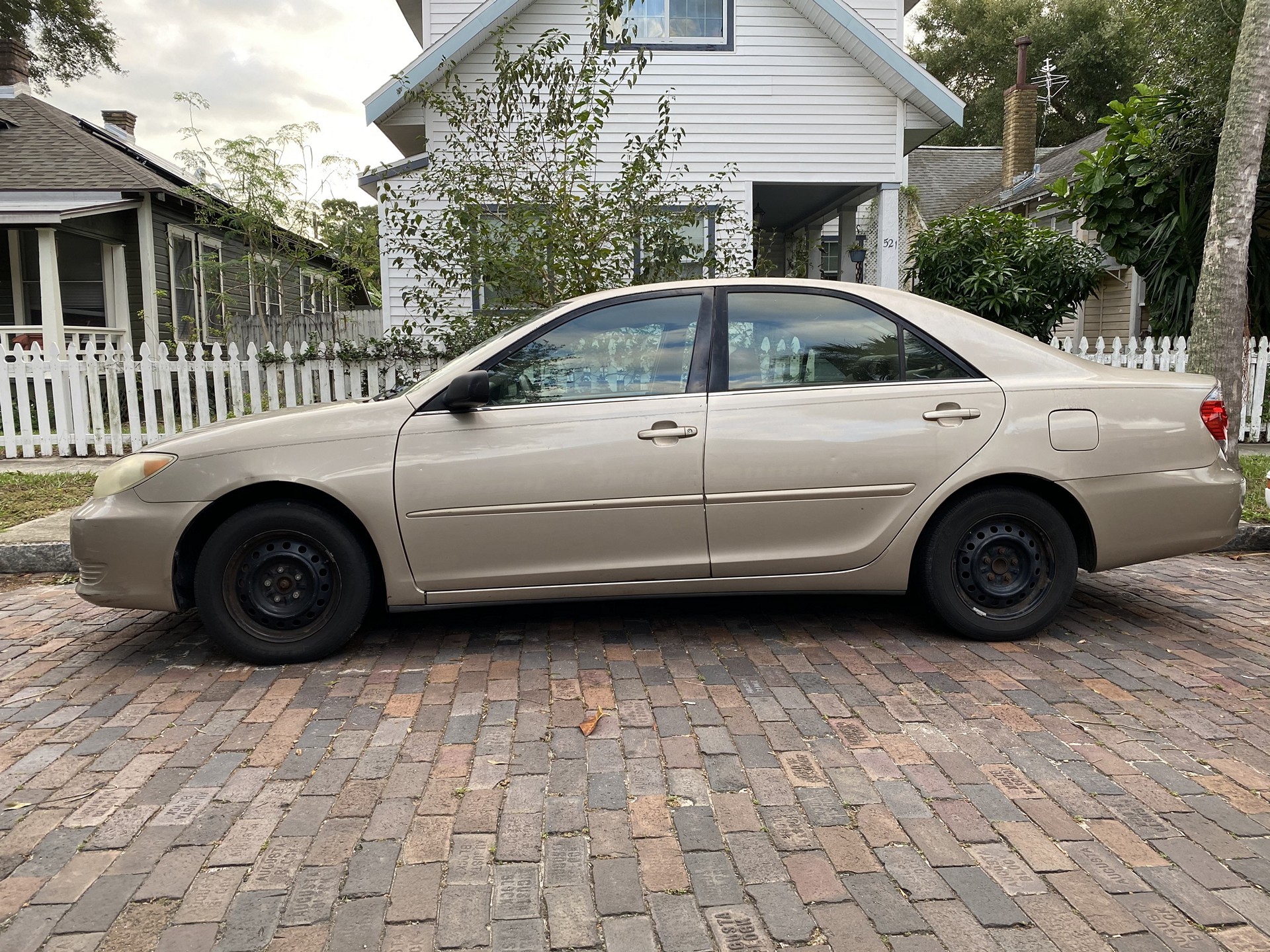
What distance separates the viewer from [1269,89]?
22.4ft

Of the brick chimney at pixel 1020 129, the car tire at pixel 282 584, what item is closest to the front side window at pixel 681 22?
the car tire at pixel 282 584

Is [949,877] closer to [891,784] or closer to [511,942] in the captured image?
[891,784]

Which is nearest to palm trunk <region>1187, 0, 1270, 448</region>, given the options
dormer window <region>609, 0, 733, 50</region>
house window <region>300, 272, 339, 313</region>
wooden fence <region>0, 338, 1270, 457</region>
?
wooden fence <region>0, 338, 1270, 457</region>

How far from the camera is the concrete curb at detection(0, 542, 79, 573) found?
6.02 m

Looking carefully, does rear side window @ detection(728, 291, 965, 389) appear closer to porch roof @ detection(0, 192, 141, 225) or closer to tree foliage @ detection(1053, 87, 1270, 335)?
tree foliage @ detection(1053, 87, 1270, 335)

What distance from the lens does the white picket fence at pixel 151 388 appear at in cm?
1024

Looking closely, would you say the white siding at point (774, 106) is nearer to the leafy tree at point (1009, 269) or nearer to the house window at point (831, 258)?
the leafy tree at point (1009, 269)

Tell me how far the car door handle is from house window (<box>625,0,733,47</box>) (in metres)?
10.8

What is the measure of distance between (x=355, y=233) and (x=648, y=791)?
16168 millimetres

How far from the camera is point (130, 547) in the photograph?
408 centimetres

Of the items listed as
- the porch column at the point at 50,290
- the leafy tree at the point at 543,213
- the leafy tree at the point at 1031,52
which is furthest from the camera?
the leafy tree at the point at 1031,52

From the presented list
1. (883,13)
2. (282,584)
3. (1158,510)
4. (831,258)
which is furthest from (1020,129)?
(282,584)

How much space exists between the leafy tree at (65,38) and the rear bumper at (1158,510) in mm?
33680

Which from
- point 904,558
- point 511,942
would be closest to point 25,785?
point 511,942
